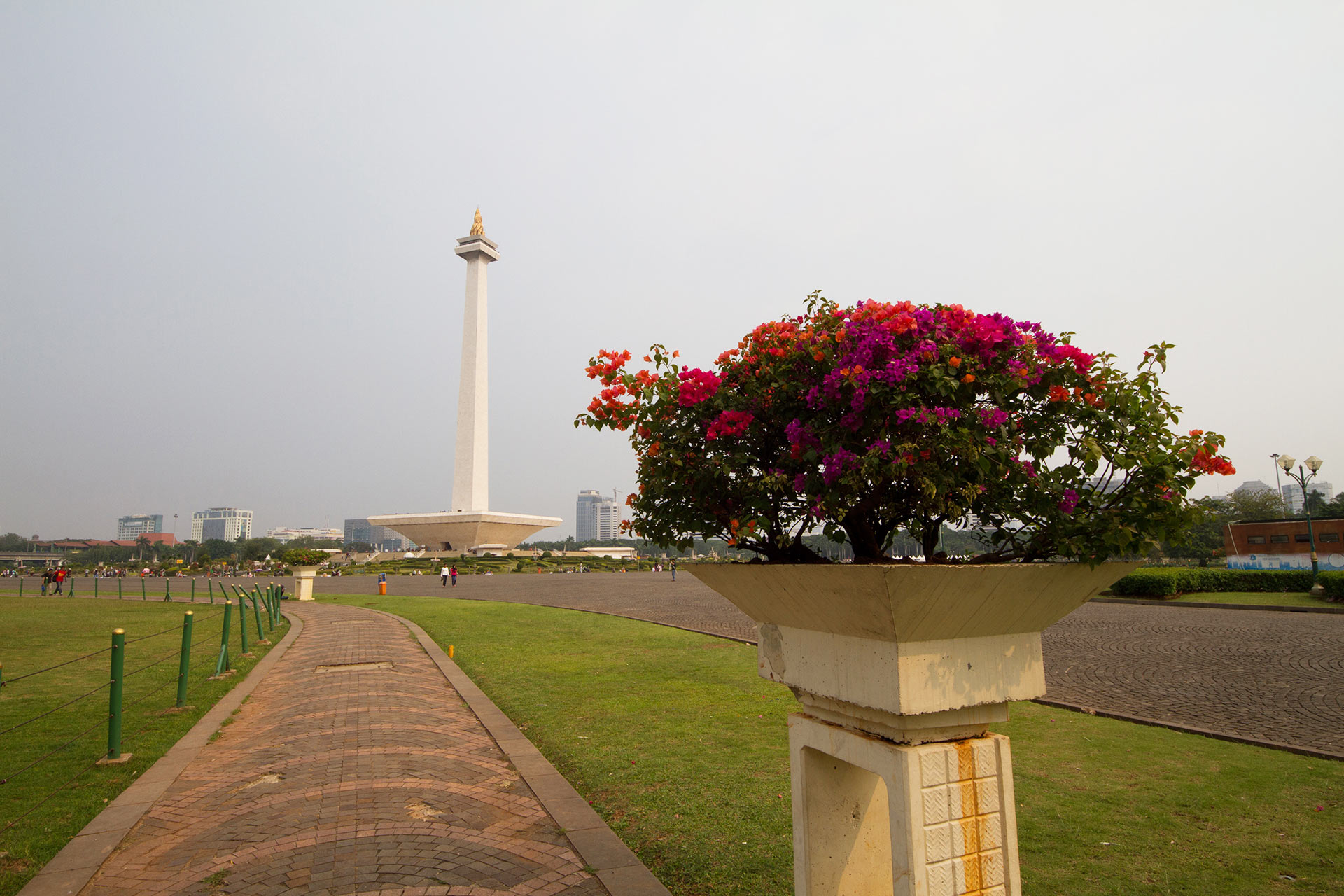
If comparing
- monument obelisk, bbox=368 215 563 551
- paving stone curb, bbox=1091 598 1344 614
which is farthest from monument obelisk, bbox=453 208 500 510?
paving stone curb, bbox=1091 598 1344 614

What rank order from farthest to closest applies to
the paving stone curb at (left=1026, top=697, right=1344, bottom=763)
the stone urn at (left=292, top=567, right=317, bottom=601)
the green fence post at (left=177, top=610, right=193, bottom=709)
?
1. the stone urn at (left=292, top=567, right=317, bottom=601)
2. the green fence post at (left=177, top=610, right=193, bottom=709)
3. the paving stone curb at (left=1026, top=697, right=1344, bottom=763)

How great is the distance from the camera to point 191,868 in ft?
13.3

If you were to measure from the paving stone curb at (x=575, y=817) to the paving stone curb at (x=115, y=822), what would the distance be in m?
0.21

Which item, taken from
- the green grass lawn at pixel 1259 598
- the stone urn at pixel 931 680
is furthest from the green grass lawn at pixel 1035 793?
the green grass lawn at pixel 1259 598

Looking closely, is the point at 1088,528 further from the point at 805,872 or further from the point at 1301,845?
the point at 1301,845

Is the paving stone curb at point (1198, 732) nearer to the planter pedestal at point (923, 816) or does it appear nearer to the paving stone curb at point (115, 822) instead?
the planter pedestal at point (923, 816)

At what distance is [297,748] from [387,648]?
21.2 feet

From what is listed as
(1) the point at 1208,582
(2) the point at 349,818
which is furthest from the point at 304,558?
(1) the point at 1208,582

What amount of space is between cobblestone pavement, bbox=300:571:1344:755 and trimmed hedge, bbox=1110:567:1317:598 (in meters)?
1.49

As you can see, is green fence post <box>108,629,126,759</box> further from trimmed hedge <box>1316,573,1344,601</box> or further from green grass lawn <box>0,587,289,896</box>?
trimmed hedge <box>1316,573,1344,601</box>

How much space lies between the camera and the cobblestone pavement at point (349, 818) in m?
3.87

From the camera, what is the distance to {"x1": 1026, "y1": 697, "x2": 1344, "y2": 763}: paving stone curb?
6008 millimetres

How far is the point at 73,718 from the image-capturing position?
7.75 metres

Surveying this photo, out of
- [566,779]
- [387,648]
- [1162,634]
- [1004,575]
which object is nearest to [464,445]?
[387,648]
